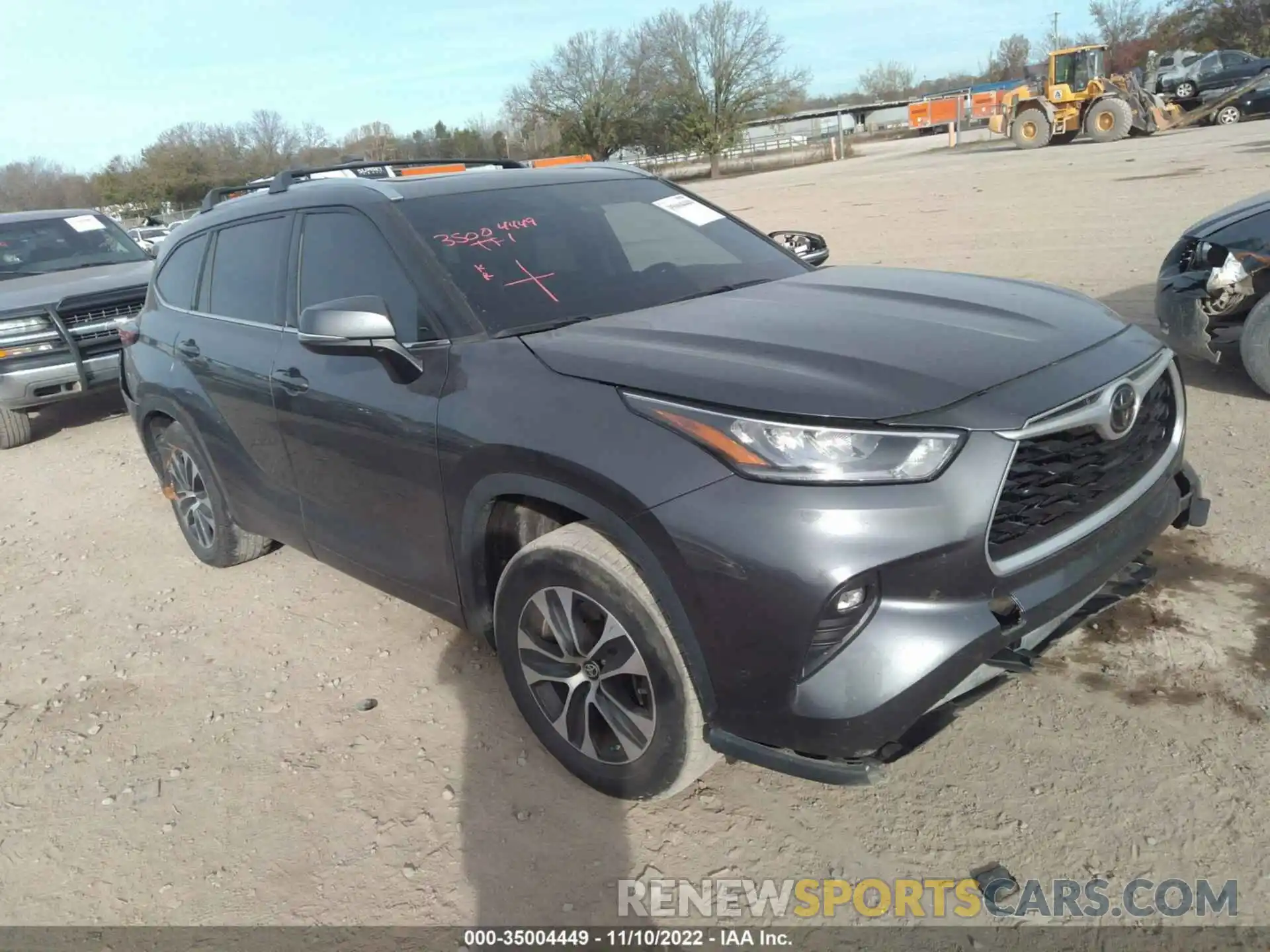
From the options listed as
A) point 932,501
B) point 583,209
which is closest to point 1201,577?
point 932,501

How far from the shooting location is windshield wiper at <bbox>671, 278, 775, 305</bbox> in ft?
10.7

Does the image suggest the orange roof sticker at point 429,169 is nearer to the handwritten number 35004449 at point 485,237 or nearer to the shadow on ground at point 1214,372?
the handwritten number 35004449 at point 485,237

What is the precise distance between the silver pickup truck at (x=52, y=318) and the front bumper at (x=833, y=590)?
6.23 metres

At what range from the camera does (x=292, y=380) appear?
349 cm

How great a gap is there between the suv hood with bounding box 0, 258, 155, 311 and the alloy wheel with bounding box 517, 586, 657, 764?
6361 millimetres

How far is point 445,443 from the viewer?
9.30 feet

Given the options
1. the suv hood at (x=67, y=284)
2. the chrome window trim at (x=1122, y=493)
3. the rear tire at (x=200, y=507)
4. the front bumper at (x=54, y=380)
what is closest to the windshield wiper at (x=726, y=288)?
the chrome window trim at (x=1122, y=493)

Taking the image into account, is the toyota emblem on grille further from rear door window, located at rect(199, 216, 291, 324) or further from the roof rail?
rear door window, located at rect(199, 216, 291, 324)

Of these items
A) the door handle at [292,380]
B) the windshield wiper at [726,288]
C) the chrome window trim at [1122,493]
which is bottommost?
the chrome window trim at [1122,493]

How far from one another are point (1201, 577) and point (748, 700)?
2311mm

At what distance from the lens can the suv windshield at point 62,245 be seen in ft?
29.1

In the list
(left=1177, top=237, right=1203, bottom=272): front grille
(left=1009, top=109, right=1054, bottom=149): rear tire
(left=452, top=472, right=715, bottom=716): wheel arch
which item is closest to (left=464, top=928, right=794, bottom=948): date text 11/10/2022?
(left=452, top=472, right=715, bottom=716): wheel arch

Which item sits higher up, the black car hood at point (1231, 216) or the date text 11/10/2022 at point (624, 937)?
the black car hood at point (1231, 216)

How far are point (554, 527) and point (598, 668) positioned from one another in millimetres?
511
